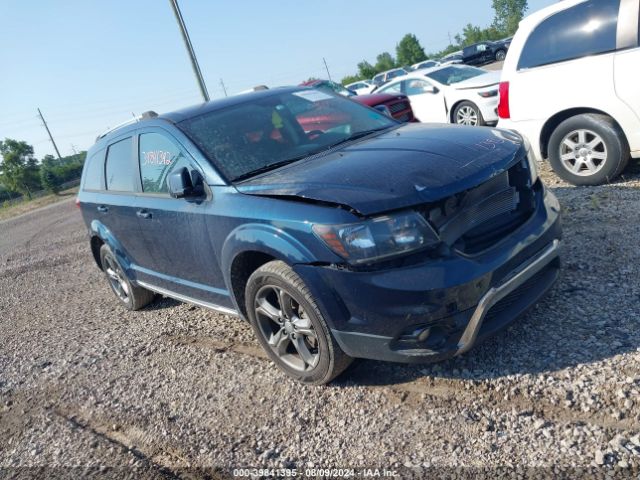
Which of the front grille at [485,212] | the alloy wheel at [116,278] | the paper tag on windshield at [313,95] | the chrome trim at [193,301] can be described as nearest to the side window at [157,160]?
the chrome trim at [193,301]

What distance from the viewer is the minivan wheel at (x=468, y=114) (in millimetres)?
10344

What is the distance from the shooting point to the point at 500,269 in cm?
264

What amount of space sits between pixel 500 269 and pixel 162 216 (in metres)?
2.45

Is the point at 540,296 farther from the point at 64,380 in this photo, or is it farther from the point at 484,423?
the point at 64,380

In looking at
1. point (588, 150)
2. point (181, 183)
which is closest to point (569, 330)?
point (181, 183)

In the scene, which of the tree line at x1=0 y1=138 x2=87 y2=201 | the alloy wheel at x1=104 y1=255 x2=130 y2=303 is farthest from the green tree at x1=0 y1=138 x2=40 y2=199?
the alloy wheel at x1=104 y1=255 x2=130 y2=303

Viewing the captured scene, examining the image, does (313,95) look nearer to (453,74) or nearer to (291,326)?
(291,326)

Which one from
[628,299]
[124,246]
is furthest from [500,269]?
[124,246]

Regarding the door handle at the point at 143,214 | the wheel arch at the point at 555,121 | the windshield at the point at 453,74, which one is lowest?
the wheel arch at the point at 555,121

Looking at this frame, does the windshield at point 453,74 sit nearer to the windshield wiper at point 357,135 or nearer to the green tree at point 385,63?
the windshield wiper at point 357,135

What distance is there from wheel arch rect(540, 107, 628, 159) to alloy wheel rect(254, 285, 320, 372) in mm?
3958

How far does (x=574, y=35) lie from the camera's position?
5.25m

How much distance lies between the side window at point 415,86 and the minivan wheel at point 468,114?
107 centimetres

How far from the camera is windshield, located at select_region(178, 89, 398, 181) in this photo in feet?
11.4
